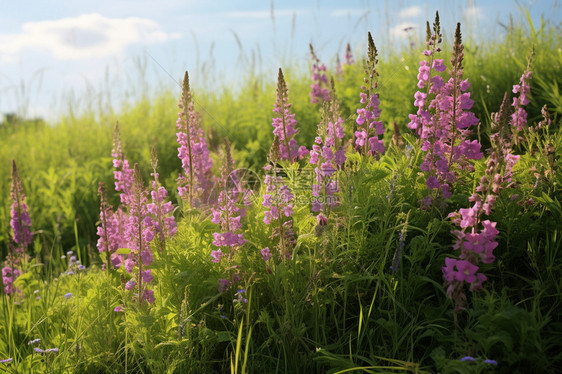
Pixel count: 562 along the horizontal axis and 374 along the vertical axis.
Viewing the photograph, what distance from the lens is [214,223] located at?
10.5 feet

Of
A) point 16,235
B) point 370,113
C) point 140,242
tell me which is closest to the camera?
point 140,242

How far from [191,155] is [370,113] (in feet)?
4.35

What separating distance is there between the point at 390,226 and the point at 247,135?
4.60 m

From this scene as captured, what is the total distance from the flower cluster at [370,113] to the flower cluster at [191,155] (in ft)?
3.86

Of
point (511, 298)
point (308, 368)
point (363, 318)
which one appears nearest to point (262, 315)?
point (308, 368)

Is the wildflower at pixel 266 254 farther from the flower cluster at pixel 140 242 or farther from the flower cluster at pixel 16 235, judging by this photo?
the flower cluster at pixel 16 235

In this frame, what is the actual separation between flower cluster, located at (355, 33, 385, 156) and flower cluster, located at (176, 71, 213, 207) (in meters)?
1.18

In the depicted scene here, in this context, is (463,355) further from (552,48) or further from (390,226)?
(552,48)

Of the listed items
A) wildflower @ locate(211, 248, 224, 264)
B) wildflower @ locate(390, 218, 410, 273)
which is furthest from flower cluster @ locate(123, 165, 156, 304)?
wildflower @ locate(390, 218, 410, 273)

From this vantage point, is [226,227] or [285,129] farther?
[285,129]

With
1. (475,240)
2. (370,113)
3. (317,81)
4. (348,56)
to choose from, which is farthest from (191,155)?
(348,56)

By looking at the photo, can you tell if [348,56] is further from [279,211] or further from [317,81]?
[279,211]

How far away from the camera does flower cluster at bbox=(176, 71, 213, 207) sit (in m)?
3.68

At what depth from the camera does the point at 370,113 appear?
11.1 feet
